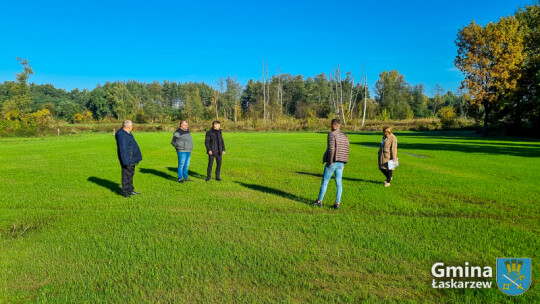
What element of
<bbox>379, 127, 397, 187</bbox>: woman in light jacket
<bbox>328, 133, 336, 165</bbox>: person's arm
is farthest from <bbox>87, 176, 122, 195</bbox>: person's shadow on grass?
<bbox>379, 127, 397, 187</bbox>: woman in light jacket

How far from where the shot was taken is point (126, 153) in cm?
854

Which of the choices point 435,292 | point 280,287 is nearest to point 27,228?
point 280,287

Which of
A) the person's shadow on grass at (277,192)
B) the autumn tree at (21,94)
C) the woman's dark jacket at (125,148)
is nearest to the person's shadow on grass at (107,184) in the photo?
the woman's dark jacket at (125,148)

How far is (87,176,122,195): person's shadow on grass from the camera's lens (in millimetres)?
9898

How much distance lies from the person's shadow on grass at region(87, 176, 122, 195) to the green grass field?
0.32 ft

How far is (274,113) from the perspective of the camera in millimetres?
76688

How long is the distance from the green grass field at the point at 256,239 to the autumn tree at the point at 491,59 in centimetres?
3295

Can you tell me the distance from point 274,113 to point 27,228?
234 ft

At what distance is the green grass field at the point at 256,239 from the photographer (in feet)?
13.1

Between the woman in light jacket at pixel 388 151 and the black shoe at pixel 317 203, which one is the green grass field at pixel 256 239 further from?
the woman in light jacket at pixel 388 151

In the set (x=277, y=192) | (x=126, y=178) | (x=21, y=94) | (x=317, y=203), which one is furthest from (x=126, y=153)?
(x=21, y=94)

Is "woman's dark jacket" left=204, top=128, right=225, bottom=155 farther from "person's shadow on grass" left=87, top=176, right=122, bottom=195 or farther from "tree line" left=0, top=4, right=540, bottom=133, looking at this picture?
"tree line" left=0, top=4, right=540, bottom=133

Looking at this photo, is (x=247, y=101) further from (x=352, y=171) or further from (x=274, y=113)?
(x=352, y=171)

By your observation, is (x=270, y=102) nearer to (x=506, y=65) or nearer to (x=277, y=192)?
(x=506, y=65)
